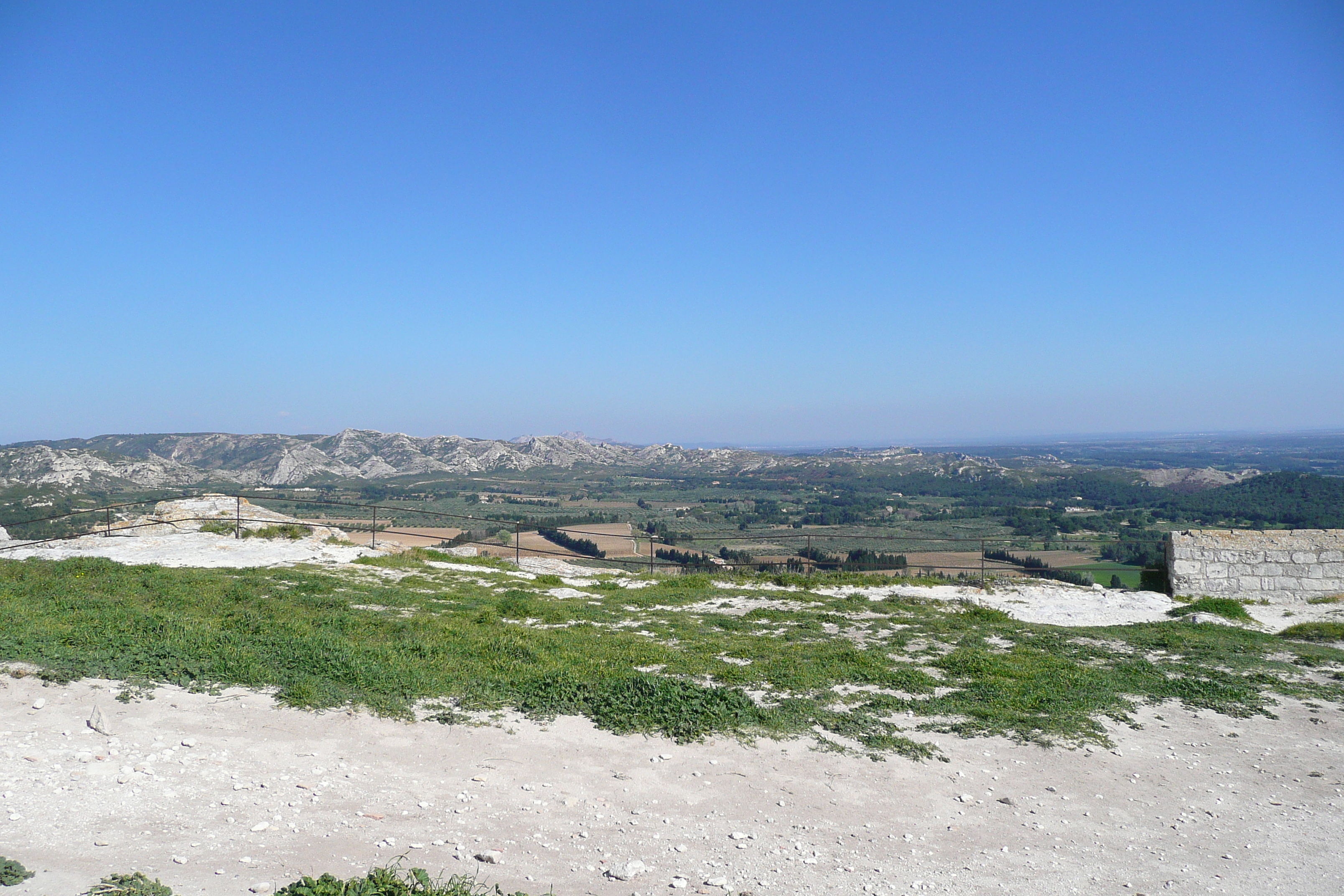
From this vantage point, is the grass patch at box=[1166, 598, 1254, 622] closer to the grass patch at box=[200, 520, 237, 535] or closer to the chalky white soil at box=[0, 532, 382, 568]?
the chalky white soil at box=[0, 532, 382, 568]

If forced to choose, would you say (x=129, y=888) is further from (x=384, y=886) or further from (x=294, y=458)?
(x=294, y=458)

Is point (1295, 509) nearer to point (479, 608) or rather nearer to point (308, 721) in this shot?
point (479, 608)

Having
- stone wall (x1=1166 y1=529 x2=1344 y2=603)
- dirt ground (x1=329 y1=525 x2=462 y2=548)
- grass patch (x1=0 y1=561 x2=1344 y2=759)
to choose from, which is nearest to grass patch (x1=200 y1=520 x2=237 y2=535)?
dirt ground (x1=329 y1=525 x2=462 y2=548)

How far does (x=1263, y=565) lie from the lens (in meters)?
15.9

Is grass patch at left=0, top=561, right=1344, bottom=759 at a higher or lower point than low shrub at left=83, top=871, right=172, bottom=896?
lower

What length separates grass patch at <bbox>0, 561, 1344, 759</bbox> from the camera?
6945 millimetres

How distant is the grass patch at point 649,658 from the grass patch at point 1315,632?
0.83 m

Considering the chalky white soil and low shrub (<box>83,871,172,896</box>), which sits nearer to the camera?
low shrub (<box>83,871,172,896</box>)

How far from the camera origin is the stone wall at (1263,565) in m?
15.8

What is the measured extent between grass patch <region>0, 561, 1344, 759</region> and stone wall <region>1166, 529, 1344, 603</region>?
490 centimetres

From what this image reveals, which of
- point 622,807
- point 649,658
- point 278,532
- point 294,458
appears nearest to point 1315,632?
point 649,658

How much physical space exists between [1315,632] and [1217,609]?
7.38ft

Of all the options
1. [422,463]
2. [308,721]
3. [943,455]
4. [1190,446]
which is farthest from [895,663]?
[1190,446]

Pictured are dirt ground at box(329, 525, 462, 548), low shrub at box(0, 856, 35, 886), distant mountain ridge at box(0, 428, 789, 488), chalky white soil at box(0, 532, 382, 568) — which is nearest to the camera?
low shrub at box(0, 856, 35, 886)
